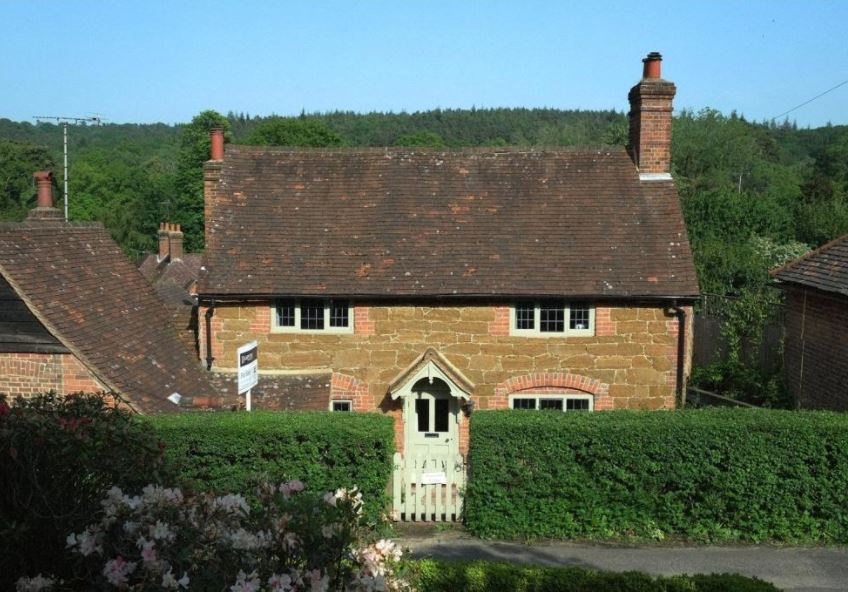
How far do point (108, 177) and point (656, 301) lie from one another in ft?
295

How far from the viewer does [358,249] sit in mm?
17438

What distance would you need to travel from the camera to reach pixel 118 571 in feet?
14.4

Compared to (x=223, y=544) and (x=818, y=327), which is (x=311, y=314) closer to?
(x=818, y=327)

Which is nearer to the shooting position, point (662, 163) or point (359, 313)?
point (359, 313)

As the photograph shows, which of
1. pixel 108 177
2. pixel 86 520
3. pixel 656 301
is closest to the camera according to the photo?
pixel 86 520

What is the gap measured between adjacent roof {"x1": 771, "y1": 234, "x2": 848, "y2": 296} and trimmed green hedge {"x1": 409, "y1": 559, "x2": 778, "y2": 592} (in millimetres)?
9036

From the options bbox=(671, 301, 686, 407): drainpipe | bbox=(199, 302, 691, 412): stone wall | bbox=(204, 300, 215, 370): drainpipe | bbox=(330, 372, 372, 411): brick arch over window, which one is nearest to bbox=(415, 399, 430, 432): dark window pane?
bbox=(199, 302, 691, 412): stone wall

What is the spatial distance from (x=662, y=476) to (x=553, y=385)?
4.85 metres

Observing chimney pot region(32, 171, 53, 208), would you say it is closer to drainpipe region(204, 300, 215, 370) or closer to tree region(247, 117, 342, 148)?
drainpipe region(204, 300, 215, 370)

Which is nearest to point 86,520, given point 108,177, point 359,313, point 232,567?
point 232,567

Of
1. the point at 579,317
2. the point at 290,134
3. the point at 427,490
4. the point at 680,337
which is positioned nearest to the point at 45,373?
the point at 427,490

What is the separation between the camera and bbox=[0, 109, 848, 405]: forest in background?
72.9ft

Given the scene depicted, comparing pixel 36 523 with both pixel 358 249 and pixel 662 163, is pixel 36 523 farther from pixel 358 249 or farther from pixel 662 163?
pixel 662 163

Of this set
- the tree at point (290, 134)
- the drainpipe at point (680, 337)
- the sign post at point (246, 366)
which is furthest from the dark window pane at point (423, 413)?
the tree at point (290, 134)
